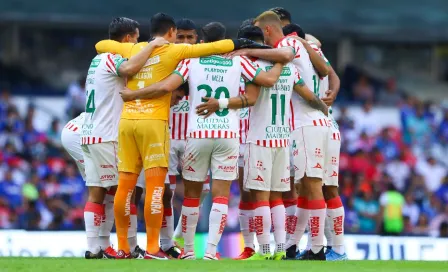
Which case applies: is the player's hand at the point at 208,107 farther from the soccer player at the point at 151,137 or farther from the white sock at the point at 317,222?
the white sock at the point at 317,222

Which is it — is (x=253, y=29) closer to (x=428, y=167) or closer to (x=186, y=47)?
(x=186, y=47)

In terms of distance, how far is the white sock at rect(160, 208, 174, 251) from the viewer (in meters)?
13.8

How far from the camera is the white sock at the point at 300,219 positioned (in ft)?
44.1

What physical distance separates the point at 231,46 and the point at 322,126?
1.51m

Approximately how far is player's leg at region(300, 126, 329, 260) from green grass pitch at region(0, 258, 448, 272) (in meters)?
Result: 0.88

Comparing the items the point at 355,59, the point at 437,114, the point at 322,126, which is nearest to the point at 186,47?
the point at 322,126

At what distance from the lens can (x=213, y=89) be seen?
12578mm

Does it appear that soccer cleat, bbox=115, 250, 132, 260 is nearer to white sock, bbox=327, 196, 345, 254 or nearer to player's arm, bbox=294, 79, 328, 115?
white sock, bbox=327, 196, 345, 254

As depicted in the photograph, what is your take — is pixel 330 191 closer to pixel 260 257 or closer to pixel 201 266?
pixel 260 257

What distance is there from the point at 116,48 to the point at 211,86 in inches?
45.5

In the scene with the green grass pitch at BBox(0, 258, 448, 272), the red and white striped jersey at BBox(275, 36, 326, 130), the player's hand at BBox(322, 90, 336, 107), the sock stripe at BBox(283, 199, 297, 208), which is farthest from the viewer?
the sock stripe at BBox(283, 199, 297, 208)

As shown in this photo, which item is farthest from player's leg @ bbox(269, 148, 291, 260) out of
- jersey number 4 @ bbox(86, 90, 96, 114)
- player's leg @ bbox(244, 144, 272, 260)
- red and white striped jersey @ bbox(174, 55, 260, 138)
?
jersey number 4 @ bbox(86, 90, 96, 114)

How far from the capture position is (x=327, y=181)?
13.5 meters

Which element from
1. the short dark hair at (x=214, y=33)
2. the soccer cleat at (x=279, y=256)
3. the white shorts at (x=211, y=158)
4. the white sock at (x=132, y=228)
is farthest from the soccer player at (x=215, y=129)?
the white sock at (x=132, y=228)
